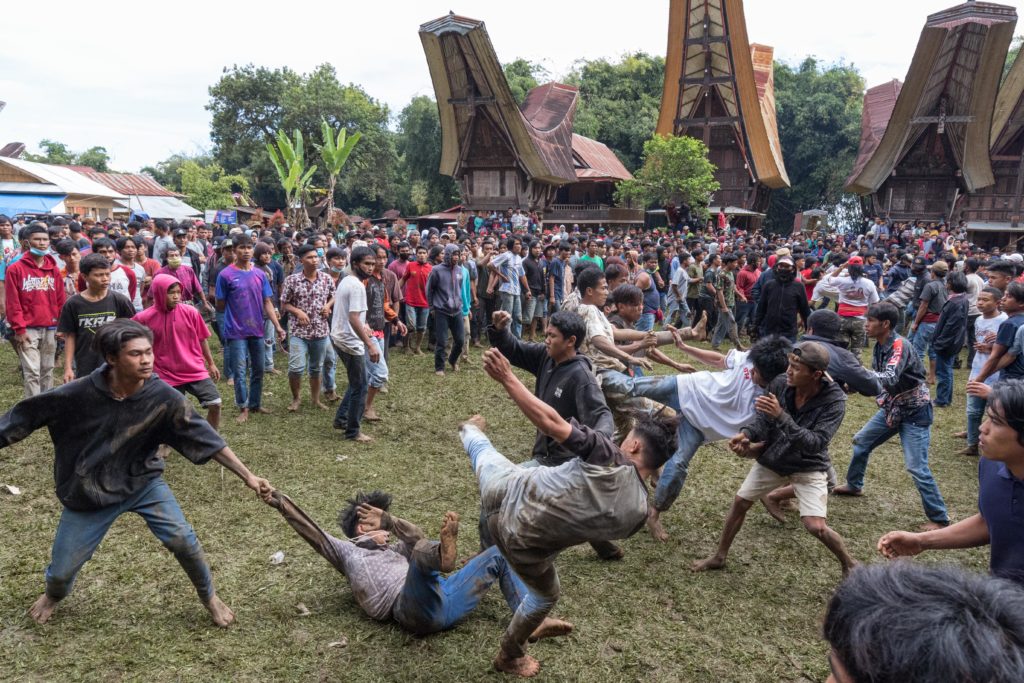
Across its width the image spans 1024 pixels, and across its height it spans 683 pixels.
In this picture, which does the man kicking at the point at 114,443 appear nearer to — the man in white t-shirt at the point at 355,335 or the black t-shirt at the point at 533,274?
the man in white t-shirt at the point at 355,335

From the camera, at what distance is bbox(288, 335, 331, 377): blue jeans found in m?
6.82

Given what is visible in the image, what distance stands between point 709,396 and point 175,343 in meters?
4.12

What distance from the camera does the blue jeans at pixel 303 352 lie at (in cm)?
682

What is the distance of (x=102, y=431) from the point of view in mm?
3080

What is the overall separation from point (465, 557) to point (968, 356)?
10742 millimetres

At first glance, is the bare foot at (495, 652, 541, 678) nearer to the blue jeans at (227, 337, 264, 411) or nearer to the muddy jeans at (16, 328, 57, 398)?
the blue jeans at (227, 337, 264, 411)

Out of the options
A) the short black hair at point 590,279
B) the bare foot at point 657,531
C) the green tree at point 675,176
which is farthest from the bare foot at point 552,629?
the green tree at point 675,176

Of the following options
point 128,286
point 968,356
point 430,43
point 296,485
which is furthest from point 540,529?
point 430,43

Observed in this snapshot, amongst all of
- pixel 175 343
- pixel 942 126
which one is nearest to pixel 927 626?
pixel 175 343

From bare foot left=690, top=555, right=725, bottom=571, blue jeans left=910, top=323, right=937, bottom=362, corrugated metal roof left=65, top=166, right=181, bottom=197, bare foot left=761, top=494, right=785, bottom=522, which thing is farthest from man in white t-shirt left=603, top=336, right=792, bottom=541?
corrugated metal roof left=65, top=166, right=181, bottom=197

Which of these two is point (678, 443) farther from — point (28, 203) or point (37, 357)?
point (28, 203)

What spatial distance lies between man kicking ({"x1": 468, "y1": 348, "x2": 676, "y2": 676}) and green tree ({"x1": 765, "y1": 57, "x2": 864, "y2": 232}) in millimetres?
41287

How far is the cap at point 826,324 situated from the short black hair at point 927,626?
384cm

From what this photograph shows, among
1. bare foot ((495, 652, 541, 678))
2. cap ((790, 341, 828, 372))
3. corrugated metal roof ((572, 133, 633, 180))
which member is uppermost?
corrugated metal roof ((572, 133, 633, 180))
